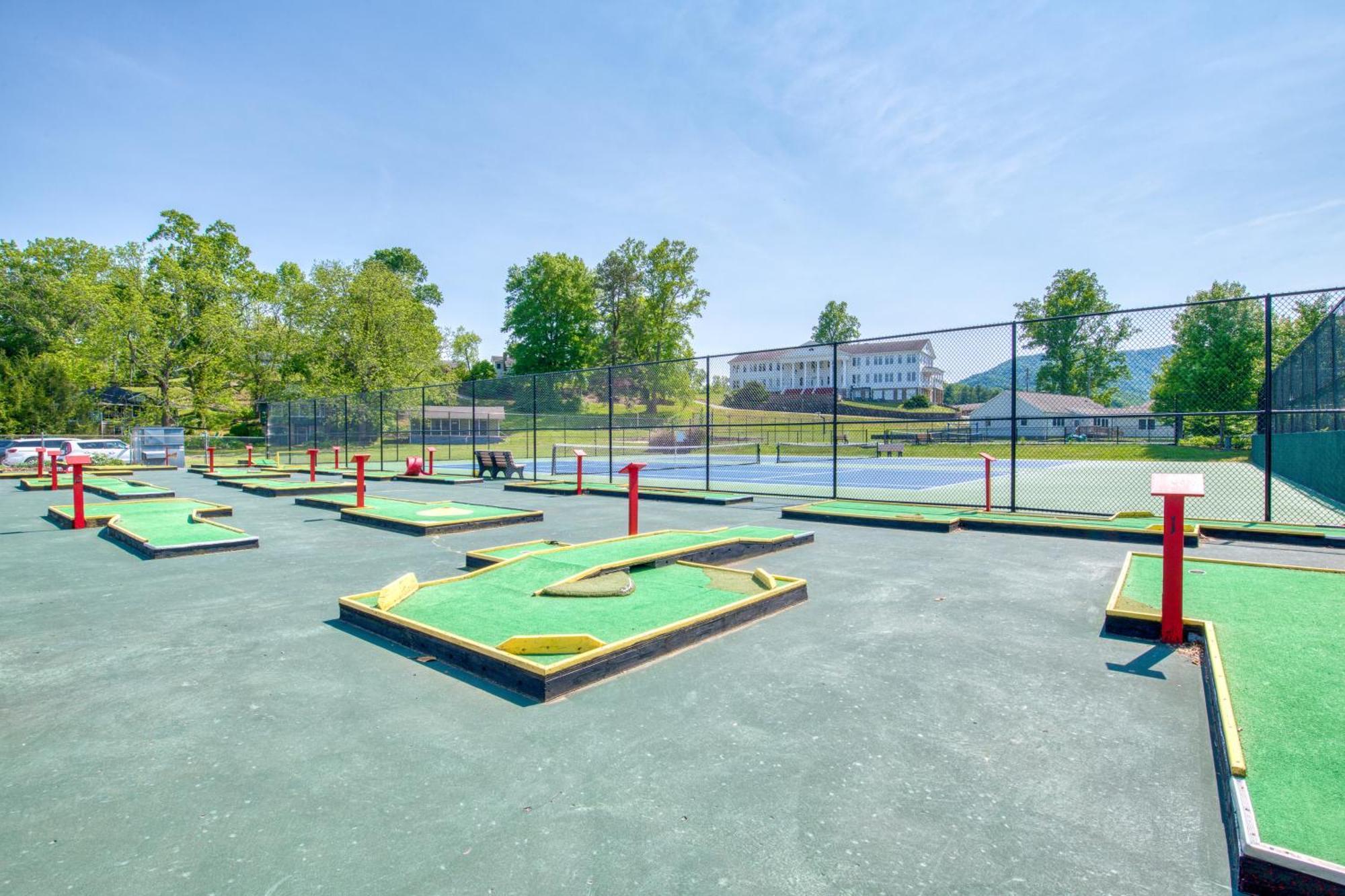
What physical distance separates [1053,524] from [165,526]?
11.7 meters

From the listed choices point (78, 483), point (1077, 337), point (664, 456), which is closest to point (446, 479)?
point (78, 483)

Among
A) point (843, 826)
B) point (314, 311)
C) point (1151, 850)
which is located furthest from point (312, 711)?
point (314, 311)

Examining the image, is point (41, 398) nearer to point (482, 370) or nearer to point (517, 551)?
point (482, 370)

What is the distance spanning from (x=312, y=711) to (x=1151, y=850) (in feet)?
11.2

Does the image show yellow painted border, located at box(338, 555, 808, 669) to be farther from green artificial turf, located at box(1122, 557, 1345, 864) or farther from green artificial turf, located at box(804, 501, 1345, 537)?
green artificial turf, located at box(804, 501, 1345, 537)

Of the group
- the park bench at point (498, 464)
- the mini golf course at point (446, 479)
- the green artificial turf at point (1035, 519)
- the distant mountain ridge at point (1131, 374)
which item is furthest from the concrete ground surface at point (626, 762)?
the park bench at point (498, 464)

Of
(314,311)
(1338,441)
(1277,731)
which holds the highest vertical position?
(314,311)

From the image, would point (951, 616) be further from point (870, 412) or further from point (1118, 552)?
point (870, 412)

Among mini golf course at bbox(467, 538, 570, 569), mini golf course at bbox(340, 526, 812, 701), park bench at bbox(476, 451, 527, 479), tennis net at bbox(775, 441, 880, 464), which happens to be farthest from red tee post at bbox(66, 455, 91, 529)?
tennis net at bbox(775, 441, 880, 464)

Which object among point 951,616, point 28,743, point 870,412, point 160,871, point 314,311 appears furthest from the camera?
point 314,311

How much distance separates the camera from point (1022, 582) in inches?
227

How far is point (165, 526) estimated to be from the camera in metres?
8.94

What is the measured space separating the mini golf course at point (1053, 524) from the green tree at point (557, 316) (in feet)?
157

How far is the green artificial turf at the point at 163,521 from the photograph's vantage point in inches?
306
